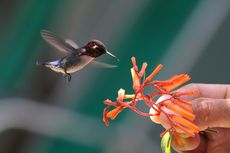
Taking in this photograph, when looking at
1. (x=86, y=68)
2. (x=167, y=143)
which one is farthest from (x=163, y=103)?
(x=86, y=68)

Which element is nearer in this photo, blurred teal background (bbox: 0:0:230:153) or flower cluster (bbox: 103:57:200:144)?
flower cluster (bbox: 103:57:200:144)

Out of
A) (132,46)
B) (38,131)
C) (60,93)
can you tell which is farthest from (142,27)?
(38,131)

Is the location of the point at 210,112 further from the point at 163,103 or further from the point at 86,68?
the point at 86,68

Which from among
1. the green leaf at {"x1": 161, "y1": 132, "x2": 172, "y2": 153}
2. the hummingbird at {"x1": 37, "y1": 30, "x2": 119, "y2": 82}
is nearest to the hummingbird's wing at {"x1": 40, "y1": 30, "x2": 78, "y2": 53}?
the hummingbird at {"x1": 37, "y1": 30, "x2": 119, "y2": 82}

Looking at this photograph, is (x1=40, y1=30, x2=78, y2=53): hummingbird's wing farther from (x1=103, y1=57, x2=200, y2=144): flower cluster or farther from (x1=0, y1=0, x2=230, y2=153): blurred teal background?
(x1=0, y1=0, x2=230, y2=153): blurred teal background

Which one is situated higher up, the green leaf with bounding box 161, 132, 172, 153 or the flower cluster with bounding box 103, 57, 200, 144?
the flower cluster with bounding box 103, 57, 200, 144

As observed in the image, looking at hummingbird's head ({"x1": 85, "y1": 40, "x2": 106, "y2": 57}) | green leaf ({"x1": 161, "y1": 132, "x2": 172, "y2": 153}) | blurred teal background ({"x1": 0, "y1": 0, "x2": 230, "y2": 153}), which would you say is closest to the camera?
hummingbird's head ({"x1": 85, "y1": 40, "x2": 106, "y2": 57})

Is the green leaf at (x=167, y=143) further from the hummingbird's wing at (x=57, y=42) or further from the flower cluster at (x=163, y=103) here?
the hummingbird's wing at (x=57, y=42)

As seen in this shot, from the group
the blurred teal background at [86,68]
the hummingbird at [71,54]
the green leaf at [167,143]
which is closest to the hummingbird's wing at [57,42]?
the hummingbird at [71,54]
